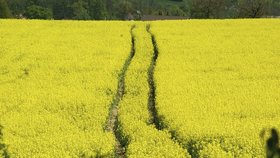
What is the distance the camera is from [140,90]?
18.5 m

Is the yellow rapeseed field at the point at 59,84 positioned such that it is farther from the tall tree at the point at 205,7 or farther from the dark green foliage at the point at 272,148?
the tall tree at the point at 205,7

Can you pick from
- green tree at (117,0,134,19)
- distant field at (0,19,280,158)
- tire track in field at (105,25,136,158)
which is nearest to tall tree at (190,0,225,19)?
Answer: distant field at (0,19,280,158)

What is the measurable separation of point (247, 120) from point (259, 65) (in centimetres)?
787

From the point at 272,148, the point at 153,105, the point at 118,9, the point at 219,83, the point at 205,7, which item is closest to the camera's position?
the point at 272,148

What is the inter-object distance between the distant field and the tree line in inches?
672

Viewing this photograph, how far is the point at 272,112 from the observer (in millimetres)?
15430

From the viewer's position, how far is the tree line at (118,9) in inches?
1871

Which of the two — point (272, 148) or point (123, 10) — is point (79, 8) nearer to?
point (123, 10)

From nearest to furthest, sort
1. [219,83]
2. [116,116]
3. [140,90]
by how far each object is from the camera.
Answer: [116,116] < [140,90] < [219,83]

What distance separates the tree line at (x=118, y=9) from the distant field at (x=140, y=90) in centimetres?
1706

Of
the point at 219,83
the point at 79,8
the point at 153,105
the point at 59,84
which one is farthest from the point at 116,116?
the point at 79,8

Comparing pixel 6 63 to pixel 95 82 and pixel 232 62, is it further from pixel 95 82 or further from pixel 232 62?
pixel 232 62

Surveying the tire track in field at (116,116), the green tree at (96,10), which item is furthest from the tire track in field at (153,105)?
the green tree at (96,10)

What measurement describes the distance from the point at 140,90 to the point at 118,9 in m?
118
